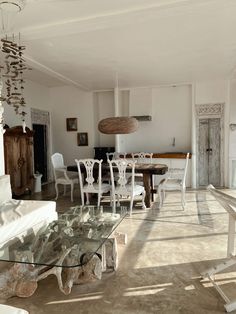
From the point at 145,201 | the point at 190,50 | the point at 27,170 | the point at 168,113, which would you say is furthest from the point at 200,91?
the point at 27,170

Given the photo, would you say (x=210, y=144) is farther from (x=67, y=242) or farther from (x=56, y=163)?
(x=67, y=242)

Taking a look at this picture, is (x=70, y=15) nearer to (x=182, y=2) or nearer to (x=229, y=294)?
(x=182, y=2)

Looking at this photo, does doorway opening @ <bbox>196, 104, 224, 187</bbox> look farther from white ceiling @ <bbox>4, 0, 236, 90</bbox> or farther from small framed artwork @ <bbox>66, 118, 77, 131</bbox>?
small framed artwork @ <bbox>66, 118, 77, 131</bbox>

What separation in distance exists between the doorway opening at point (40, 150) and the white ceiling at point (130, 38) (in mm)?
1801

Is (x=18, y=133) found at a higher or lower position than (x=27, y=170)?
higher

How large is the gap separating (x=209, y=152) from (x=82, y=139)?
3.62 m

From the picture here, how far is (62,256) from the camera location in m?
2.24

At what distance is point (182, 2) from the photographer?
2.79 metres

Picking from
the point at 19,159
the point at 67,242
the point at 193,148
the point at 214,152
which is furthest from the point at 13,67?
the point at 214,152

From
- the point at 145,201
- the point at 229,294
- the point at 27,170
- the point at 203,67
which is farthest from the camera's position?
the point at 27,170

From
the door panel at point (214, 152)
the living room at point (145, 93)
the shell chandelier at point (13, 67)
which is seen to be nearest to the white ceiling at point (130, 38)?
the living room at point (145, 93)

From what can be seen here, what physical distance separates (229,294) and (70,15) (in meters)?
3.33

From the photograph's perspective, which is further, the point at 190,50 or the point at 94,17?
the point at 190,50

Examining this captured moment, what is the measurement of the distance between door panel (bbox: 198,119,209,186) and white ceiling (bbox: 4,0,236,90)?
1276mm
